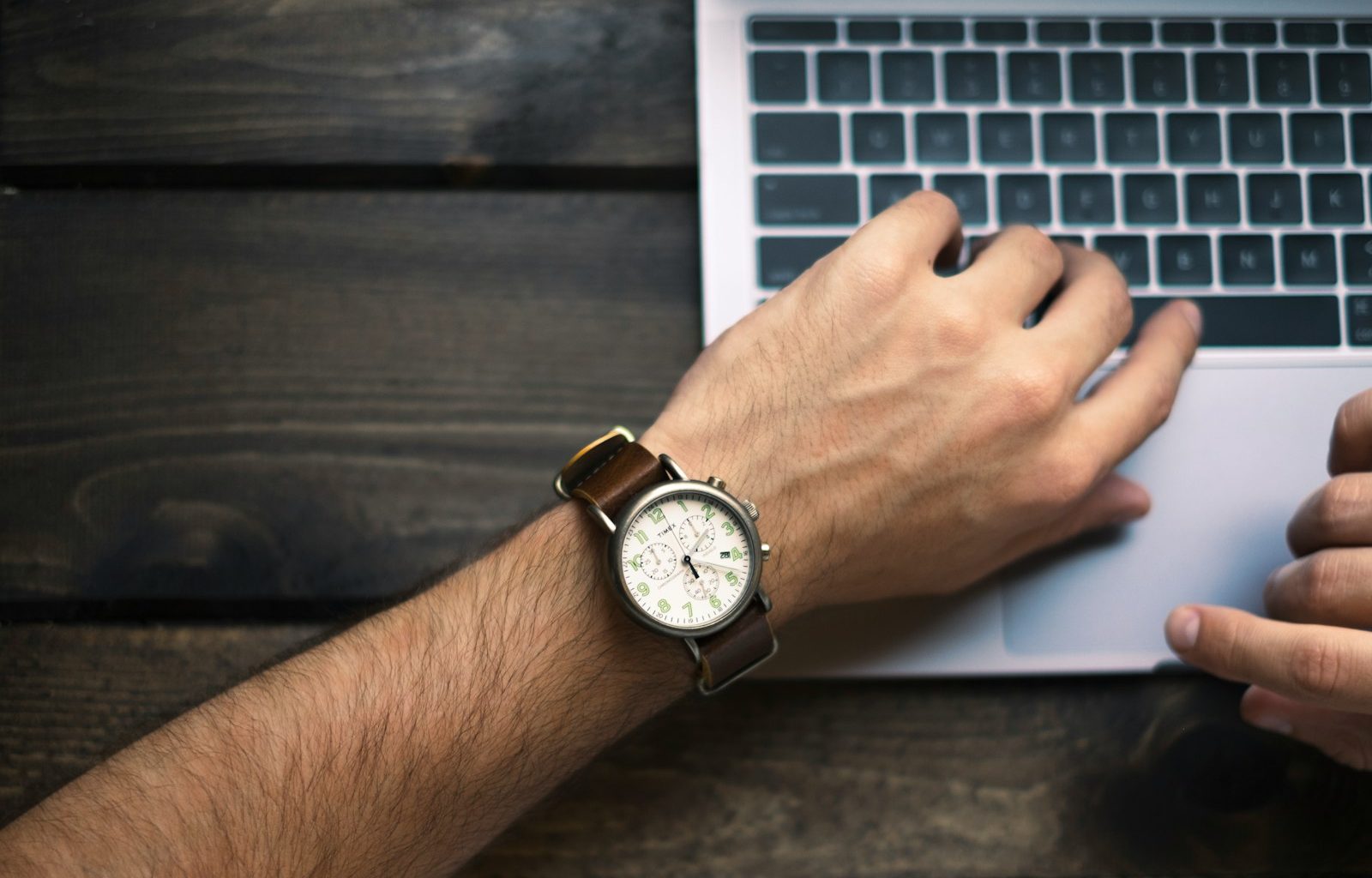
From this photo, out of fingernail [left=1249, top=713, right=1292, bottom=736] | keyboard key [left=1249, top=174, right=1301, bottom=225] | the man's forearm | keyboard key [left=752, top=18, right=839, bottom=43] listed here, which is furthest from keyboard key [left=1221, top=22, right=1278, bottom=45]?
the man's forearm

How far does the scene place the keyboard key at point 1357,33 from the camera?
87 cm

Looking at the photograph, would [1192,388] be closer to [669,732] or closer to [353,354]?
[669,732]

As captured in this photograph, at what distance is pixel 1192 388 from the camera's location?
85 centimetres

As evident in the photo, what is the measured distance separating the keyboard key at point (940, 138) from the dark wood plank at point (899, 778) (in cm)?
47

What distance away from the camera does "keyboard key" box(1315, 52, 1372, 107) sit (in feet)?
2.84

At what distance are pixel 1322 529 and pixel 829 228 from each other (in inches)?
18.1

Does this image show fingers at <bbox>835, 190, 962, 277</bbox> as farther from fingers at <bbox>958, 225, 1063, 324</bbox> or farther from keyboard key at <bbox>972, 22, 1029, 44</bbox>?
keyboard key at <bbox>972, 22, 1029, 44</bbox>

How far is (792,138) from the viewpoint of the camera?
83 centimetres

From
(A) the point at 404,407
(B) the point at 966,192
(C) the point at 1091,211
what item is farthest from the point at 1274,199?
(A) the point at 404,407

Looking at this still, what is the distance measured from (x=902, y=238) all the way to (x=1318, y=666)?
0.45 metres

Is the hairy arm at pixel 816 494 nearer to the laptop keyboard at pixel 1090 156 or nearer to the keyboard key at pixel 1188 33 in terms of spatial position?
the laptop keyboard at pixel 1090 156

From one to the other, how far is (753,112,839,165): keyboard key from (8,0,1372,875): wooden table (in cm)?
13

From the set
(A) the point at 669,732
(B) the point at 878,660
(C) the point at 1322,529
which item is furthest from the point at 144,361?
(C) the point at 1322,529

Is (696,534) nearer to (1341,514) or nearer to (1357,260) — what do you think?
(1341,514)
